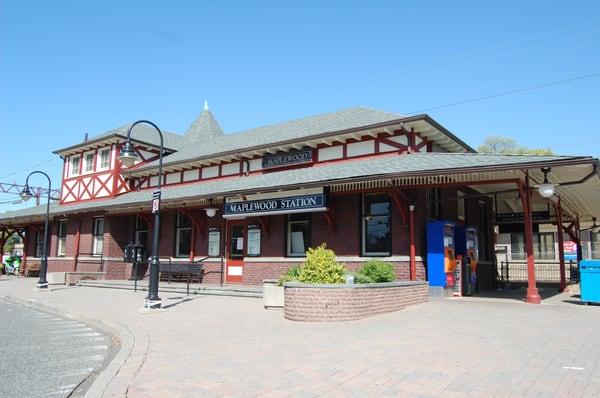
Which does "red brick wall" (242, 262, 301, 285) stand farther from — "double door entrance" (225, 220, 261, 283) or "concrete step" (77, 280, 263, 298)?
"concrete step" (77, 280, 263, 298)

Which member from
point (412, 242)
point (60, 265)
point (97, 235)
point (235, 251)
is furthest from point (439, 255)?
point (60, 265)

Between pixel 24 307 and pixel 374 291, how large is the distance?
34.9 feet

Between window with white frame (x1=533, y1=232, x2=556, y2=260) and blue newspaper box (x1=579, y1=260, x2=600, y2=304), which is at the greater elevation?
window with white frame (x1=533, y1=232, x2=556, y2=260)

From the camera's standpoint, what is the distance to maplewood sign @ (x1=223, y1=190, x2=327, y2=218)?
1520cm

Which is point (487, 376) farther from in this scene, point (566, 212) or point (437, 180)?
point (566, 212)

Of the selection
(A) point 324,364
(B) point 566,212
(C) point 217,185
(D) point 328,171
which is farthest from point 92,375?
(B) point 566,212

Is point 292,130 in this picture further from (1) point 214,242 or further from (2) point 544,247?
(2) point 544,247

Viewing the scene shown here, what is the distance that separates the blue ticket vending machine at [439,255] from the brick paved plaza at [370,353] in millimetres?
1720

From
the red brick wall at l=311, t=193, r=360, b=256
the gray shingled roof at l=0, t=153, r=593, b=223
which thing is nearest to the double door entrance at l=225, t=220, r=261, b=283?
the gray shingled roof at l=0, t=153, r=593, b=223

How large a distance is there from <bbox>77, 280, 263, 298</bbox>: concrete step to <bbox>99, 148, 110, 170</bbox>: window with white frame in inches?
277

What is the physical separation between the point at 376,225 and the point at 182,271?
8242 millimetres

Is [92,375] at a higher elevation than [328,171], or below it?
below

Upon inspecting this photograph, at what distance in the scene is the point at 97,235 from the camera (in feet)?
80.0

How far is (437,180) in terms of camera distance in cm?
1328
